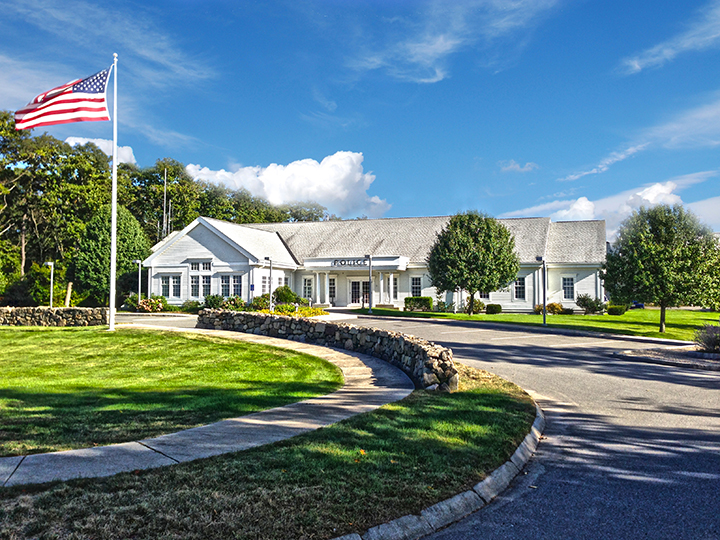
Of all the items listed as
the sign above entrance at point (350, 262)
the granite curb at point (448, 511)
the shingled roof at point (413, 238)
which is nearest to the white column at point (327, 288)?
the sign above entrance at point (350, 262)

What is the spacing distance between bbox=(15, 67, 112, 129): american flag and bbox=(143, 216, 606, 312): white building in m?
18.4

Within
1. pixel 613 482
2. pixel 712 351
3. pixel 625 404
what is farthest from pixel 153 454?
pixel 712 351

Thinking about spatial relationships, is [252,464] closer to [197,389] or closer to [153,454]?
[153,454]

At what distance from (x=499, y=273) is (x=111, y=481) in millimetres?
32026

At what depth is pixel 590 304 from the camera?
36.8 meters

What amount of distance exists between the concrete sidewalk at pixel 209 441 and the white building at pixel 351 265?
2788cm

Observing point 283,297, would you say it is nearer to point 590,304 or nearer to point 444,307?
point 444,307

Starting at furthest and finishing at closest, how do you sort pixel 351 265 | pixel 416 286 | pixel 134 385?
pixel 416 286
pixel 351 265
pixel 134 385

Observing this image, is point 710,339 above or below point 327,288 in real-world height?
below

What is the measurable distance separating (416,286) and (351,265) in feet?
17.5

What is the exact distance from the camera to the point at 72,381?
36.1 feet

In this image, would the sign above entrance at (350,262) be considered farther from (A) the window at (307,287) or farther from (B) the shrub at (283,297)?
(B) the shrub at (283,297)

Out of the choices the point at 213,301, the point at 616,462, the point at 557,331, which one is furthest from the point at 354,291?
the point at 616,462

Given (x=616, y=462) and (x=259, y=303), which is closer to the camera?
(x=616, y=462)
